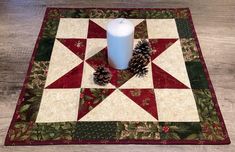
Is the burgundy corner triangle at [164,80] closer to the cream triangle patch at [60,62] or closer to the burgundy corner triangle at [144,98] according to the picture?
the burgundy corner triangle at [144,98]

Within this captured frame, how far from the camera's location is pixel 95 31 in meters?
1.44

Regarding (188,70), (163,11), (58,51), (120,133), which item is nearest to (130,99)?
(120,133)

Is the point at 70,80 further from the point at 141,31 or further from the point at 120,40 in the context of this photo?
the point at 141,31

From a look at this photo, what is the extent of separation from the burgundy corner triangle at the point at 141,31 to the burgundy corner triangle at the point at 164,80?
23 cm

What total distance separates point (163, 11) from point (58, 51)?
604mm

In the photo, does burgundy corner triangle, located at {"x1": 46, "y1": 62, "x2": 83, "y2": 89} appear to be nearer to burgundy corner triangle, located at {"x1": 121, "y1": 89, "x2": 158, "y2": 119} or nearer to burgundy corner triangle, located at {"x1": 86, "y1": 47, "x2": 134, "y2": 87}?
burgundy corner triangle, located at {"x1": 86, "y1": 47, "x2": 134, "y2": 87}

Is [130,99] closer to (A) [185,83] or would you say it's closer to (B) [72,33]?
(A) [185,83]

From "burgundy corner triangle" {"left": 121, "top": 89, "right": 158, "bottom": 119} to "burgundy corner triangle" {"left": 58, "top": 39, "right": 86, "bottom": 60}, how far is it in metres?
0.29

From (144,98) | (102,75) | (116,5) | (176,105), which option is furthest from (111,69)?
(116,5)

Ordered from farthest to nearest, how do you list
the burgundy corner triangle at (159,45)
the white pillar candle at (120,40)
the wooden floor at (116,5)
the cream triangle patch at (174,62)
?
1. the burgundy corner triangle at (159,45)
2. the cream triangle patch at (174,62)
3. the white pillar candle at (120,40)
4. the wooden floor at (116,5)

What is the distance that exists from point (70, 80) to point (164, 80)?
1.22 feet

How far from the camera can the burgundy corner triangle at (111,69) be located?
1181 millimetres

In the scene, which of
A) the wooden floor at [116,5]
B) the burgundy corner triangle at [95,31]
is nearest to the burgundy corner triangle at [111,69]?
the burgundy corner triangle at [95,31]

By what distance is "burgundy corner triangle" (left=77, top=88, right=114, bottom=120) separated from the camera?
1.08 metres
